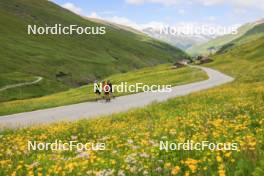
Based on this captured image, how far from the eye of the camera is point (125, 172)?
7266 millimetres

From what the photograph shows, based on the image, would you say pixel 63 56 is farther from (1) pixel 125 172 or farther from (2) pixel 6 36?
(1) pixel 125 172

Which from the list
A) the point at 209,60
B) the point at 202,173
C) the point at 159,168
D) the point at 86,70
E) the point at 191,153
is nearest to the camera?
the point at 202,173

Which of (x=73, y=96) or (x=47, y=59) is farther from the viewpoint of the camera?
(x=47, y=59)

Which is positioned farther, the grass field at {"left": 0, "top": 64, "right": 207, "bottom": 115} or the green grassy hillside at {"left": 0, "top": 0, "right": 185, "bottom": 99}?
the green grassy hillside at {"left": 0, "top": 0, "right": 185, "bottom": 99}

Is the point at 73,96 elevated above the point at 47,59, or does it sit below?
below

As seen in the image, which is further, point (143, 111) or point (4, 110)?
point (4, 110)

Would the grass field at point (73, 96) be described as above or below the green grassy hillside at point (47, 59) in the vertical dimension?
below

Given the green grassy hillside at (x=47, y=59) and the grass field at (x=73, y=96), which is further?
the green grassy hillside at (x=47, y=59)

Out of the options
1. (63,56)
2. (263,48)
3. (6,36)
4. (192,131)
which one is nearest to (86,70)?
(63,56)

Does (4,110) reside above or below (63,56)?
below

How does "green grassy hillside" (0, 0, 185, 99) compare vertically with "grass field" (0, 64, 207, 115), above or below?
above

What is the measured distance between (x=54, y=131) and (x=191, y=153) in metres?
8.31

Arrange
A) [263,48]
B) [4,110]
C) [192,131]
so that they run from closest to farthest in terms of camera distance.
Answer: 1. [192,131]
2. [4,110]
3. [263,48]

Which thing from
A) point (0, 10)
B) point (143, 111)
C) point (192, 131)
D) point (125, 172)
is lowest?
point (125, 172)
